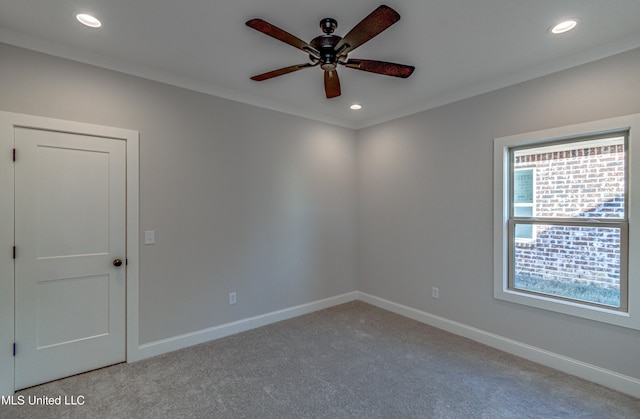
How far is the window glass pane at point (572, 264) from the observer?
2465 mm

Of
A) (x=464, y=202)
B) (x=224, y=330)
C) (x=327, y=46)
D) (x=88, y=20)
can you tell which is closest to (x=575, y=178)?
(x=464, y=202)

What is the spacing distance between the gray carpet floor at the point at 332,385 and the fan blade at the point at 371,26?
2.45 m

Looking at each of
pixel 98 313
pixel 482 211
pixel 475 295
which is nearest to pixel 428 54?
pixel 482 211

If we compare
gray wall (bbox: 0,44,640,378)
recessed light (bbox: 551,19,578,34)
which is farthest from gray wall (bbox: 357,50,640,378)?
recessed light (bbox: 551,19,578,34)

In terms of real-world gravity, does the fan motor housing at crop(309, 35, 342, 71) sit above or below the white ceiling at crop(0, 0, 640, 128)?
below

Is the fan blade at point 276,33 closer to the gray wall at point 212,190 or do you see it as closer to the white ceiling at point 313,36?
the white ceiling at point 313,36

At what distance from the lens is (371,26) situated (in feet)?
5.43

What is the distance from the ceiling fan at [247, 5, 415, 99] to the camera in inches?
65.5

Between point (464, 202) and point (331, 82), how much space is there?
2003 millimetres

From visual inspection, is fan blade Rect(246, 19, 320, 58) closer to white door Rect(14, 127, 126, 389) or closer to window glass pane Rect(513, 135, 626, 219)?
white door Rect(14, 127, 126, 389)

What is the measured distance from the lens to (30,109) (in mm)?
2324

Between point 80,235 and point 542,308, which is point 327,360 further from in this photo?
point 80,235

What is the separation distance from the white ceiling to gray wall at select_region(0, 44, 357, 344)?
0.82 feet

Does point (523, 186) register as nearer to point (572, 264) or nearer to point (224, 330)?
point (572, 264)
